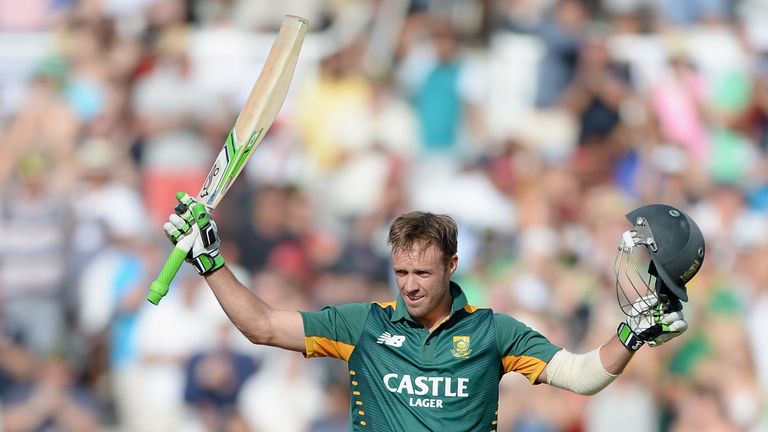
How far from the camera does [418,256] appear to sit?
5.90m

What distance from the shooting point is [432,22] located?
13.9 metres

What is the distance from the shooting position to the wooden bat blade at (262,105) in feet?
20.7

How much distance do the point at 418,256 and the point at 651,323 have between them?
3.13 feet

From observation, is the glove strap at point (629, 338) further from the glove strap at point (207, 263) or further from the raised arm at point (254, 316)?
the glove strap at point (207, 263)

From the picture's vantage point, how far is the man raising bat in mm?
5777

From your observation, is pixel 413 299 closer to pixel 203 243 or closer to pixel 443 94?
pixel 203 243

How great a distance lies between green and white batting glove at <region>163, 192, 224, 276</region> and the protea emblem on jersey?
101 cm

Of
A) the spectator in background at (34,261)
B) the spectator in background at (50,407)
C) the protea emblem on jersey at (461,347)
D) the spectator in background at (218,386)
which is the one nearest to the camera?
the protea emblem on jersey at (461,347)

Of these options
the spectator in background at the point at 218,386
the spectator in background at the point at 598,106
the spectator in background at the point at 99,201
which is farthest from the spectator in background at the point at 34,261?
the spectator in background at the point at 598,106

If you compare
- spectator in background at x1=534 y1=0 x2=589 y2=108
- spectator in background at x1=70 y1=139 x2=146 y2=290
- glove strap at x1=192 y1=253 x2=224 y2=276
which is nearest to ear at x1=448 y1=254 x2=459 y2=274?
glove strap at x1=192 y1=253 x2=224 y2=276

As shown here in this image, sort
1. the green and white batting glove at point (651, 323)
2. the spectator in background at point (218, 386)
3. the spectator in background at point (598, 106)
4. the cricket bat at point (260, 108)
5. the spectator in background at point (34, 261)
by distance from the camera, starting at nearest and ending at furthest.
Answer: the green and white batting glove at point (651, 323)
the cricket bat at point (260, 108)
the spectator in background at point (218, 386)
the spectator in background at point (34, 261)
the spectator in background at point (598, 106)

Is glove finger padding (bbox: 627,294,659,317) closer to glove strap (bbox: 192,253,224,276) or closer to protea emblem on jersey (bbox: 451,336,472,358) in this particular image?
protea emblem on jersey (bbox: 451,336,472,358)

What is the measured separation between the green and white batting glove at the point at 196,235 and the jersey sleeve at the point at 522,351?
121cm

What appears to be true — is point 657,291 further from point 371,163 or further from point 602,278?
point 371,163
